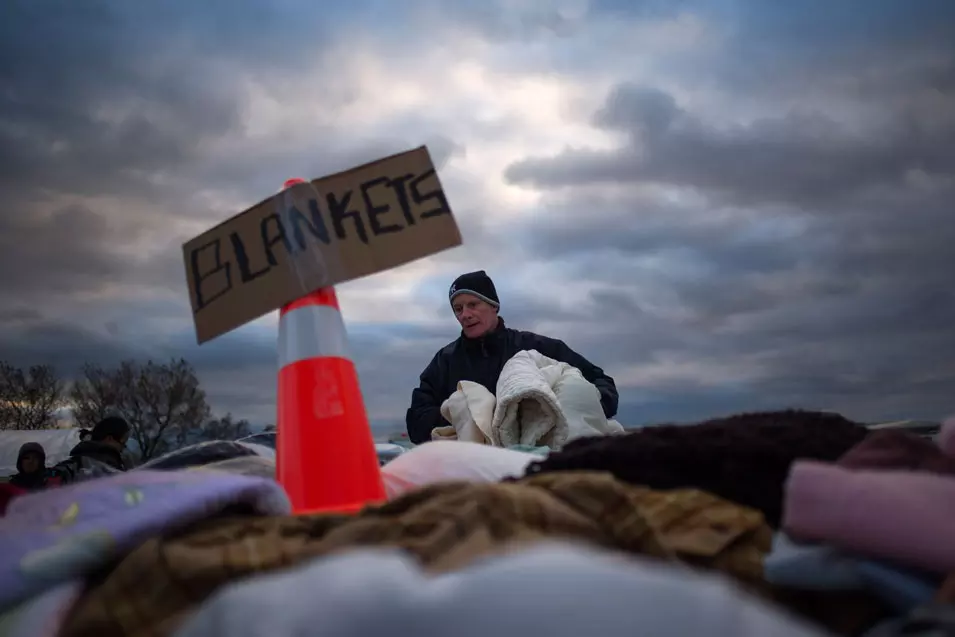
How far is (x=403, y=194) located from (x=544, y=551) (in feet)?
2.63

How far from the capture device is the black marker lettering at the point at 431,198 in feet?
3.81

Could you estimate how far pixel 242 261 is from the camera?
3.84ft

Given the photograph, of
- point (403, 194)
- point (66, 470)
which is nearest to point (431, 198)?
point (403, 194)

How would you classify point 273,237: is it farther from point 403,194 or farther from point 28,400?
point 28,400

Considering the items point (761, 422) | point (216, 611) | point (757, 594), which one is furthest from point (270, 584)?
point (761, 422)

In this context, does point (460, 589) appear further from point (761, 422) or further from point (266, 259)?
point (266, 259)

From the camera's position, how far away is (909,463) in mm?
738

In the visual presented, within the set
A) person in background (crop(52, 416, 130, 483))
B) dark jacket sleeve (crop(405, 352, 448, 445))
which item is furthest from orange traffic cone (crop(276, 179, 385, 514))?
person in background (crop(52, 416, 130, 483))

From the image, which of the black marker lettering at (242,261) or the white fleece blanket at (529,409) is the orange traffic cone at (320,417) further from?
the white fleece blanket at (529,409)

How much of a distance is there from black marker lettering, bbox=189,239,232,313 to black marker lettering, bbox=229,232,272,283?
21mm

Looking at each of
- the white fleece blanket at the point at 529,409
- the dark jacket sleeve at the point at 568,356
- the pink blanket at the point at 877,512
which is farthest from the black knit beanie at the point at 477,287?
the pink blanket at the point at 877,512

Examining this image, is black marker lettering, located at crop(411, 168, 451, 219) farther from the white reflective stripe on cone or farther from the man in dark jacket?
the man in dark jacket

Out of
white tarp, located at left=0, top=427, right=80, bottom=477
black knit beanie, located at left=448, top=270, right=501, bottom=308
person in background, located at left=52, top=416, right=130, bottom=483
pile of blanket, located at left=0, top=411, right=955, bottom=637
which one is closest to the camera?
pile of blanket, located at left=0, top=411, right=955, bottom=637

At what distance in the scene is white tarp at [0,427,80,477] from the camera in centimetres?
1280
